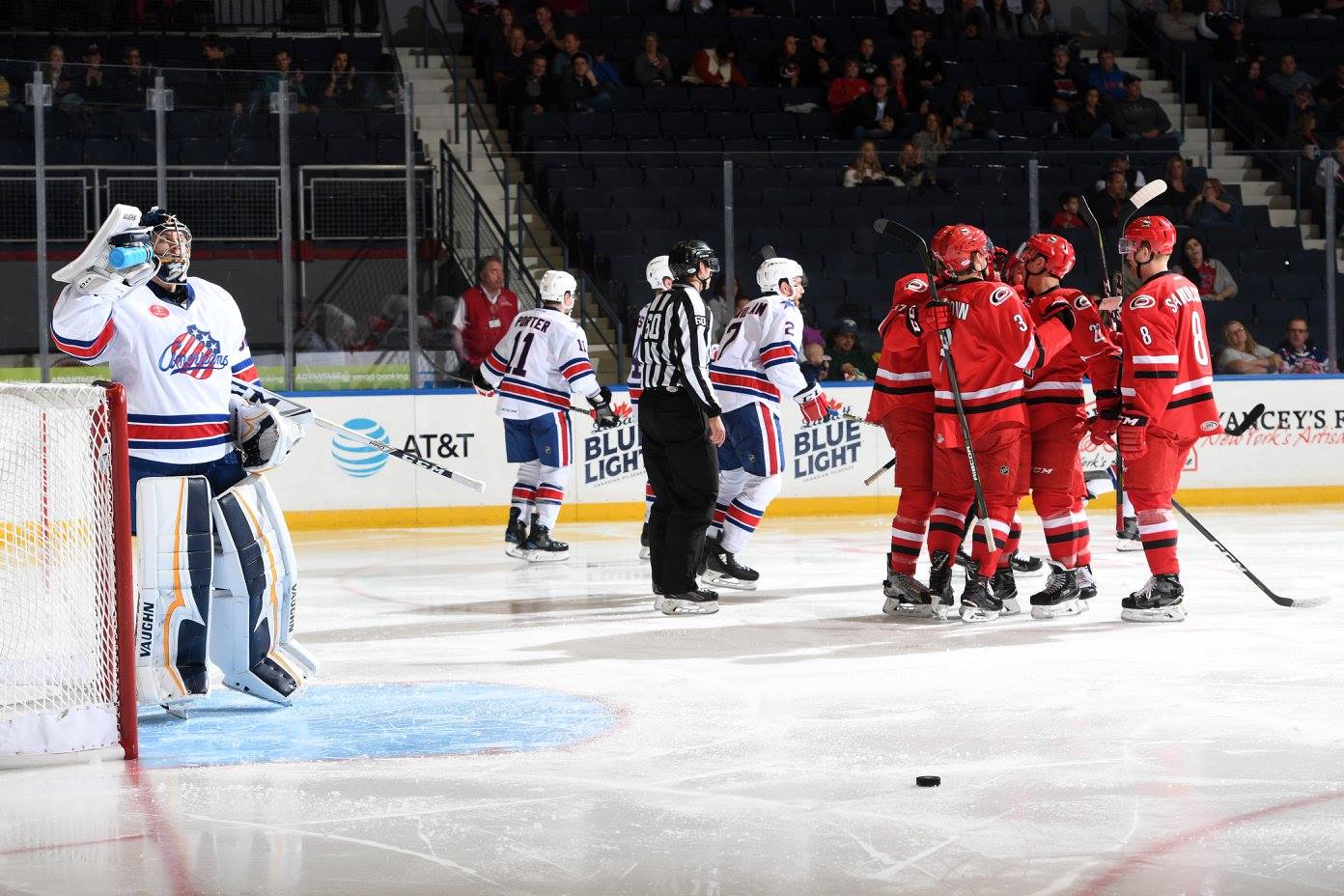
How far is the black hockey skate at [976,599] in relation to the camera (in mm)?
6496

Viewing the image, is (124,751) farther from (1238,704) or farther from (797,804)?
(1238,704)

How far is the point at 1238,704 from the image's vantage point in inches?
191

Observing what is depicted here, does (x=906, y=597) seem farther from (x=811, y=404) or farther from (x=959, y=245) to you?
(x=811, y=404)

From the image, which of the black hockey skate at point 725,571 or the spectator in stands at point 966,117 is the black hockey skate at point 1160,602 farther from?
the spectator in stands at point 966,117

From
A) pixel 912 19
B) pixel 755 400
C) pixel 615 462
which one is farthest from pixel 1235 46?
pixel 755 400

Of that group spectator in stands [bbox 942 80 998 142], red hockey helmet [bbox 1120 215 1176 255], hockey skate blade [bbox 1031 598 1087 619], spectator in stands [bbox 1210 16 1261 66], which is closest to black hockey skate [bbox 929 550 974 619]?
hockey skate blade [bbox 1031 598 1087 619]

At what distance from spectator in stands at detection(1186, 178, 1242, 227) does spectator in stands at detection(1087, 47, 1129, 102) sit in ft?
8.94

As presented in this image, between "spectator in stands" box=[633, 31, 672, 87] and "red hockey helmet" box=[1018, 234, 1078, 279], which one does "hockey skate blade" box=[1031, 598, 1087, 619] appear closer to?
"red hockey helmet" box=[1018, 234, 1078, 279]

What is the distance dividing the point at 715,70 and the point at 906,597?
8.60 m

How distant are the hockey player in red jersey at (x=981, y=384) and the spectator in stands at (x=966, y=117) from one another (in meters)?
7.51

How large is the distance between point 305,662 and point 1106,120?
11.1 meters

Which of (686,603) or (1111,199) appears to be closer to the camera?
(686,603)

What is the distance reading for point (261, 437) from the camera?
4.79 m

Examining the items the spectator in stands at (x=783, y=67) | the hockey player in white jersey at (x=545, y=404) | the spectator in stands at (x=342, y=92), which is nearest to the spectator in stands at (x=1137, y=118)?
the spectator in stands at (x=783, y=67)
